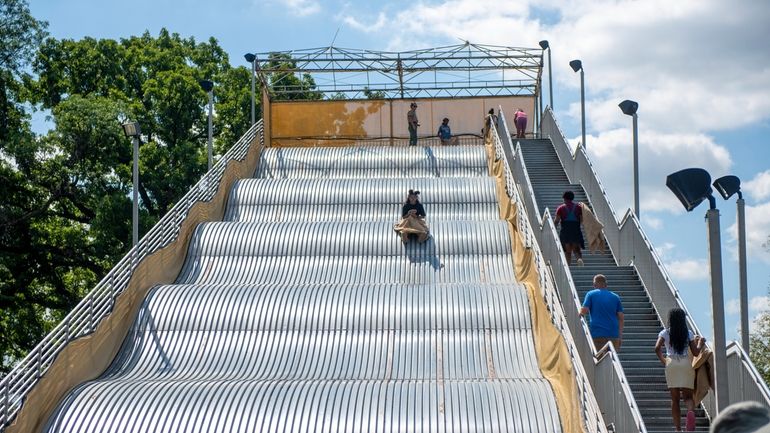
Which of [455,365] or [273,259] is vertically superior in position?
[273,259]

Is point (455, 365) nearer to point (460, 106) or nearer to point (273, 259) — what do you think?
point (273, 259)

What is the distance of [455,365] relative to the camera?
55.6 ft

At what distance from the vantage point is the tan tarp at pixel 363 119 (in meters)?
36.3

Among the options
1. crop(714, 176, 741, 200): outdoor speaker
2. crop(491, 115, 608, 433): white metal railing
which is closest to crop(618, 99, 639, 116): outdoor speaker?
crop(491, 115, 608, 433): white metal railing

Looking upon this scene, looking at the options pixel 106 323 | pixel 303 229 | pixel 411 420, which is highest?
pixel 303 229

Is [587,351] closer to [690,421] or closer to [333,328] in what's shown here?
[690,421]

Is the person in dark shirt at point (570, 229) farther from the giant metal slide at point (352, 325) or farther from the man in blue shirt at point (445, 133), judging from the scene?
the man in blue shirt at point (445, 133)

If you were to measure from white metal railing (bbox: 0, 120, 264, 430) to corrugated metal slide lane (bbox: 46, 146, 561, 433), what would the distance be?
0.64 metres

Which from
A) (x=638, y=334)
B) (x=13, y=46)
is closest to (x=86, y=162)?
(x=13, y=46)

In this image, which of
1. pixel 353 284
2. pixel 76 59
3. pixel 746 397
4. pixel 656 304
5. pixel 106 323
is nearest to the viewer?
pixel 746 397

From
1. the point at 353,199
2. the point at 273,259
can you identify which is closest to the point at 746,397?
the point at 273,259

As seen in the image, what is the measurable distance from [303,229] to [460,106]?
48.8 feet

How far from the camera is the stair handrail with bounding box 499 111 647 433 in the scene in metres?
11.1

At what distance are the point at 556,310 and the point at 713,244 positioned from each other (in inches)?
214
